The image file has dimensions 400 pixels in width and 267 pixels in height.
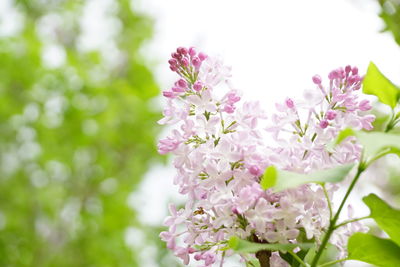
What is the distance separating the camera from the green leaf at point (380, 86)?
45 centimetres

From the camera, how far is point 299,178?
1.17 ft

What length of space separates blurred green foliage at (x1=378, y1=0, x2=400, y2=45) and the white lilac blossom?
0.24 meters

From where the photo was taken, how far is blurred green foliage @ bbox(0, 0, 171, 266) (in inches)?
164

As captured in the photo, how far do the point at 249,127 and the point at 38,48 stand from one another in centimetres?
407

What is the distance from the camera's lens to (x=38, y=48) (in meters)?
4.23

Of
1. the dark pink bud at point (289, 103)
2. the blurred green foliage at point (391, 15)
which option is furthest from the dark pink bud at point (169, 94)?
the blurred green foliage at point (391, 15)

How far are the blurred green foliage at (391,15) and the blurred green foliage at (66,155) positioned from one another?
3613 millimetres

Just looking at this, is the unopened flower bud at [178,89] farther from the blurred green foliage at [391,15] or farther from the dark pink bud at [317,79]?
the blurred green foliage at [391,15]

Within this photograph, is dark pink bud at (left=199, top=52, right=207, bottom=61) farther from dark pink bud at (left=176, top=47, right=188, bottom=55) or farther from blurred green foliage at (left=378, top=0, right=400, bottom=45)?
blurred green foliage at (left=378, top=0, right=400, bottom=45)

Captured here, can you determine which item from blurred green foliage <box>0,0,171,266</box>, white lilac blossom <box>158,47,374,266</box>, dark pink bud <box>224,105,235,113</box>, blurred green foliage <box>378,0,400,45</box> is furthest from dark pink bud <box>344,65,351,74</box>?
blurred green foliage <box>0,0,171,266</box>

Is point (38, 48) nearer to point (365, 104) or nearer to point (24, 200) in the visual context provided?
point (24, 200)

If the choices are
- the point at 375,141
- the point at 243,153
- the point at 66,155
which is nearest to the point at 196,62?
the point at 243,153

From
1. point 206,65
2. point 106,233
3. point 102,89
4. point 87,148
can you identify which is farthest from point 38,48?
point 206,65

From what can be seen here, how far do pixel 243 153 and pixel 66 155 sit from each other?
3996 millimetres
